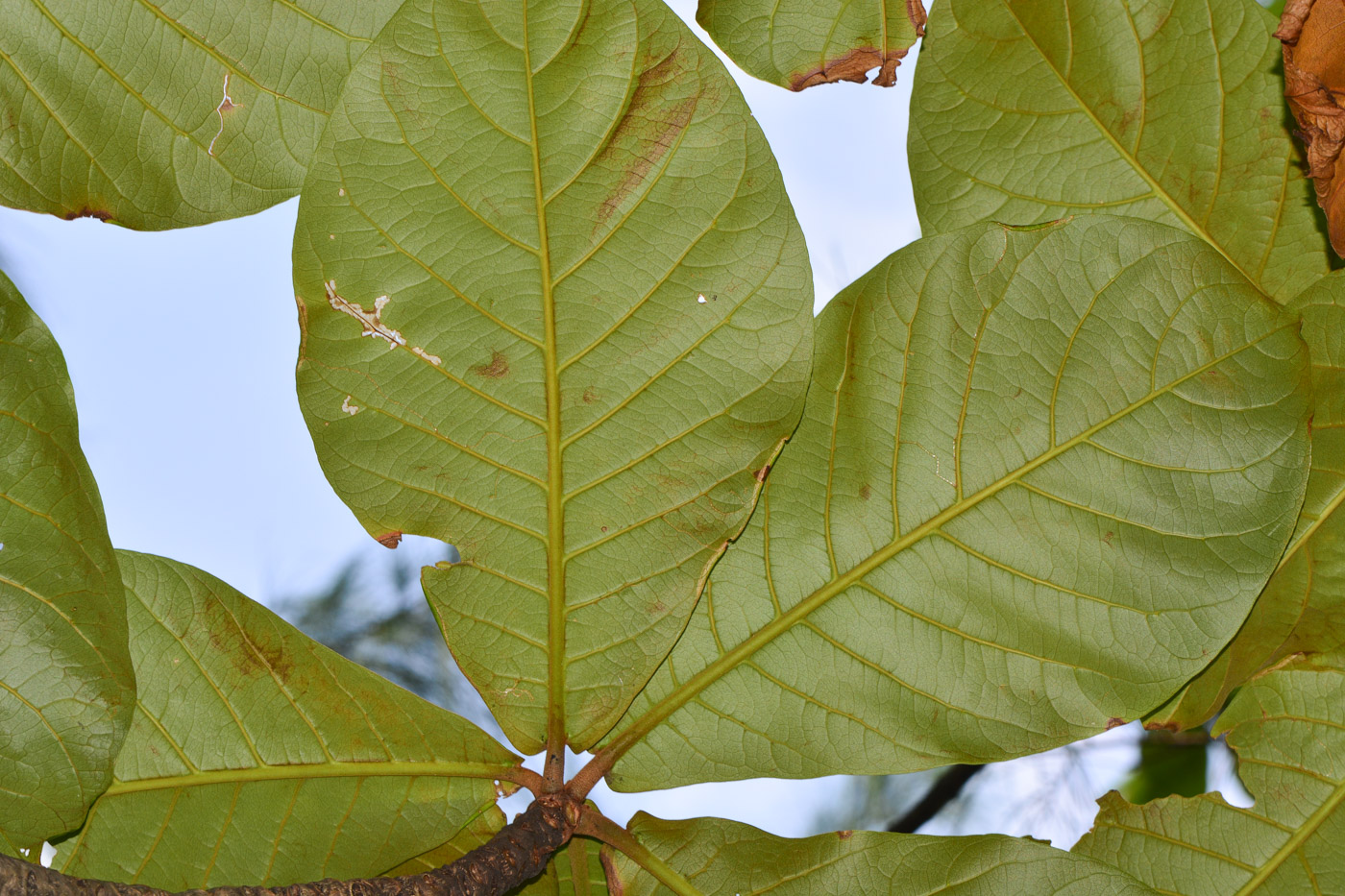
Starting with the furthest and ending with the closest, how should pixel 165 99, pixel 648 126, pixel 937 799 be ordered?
1. pixel 937 799
2. pixel 165 99
3. pixel 648 126

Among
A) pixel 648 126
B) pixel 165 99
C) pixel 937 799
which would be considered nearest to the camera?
pixel 648 126

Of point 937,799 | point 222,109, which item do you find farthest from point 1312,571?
point 222,109

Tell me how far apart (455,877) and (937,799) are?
885mm

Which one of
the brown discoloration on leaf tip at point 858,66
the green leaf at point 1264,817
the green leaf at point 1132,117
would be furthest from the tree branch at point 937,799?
the brown discoloration on leaf tip at point 858,66

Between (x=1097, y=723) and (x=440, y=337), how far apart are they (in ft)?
1.66

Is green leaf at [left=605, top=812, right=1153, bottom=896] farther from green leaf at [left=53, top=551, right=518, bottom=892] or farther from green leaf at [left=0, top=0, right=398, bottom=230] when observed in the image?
green leaf at [left=0, top=0, right=398, bottom=230]

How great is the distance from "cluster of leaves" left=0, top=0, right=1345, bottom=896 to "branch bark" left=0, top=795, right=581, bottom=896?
0.10ft

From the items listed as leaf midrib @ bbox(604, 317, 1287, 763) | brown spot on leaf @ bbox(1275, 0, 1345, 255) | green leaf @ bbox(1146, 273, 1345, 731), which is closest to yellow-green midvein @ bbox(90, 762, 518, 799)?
leaf midrib @ bbox(604, 317, 1287, 763)

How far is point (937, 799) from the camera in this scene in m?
1.31

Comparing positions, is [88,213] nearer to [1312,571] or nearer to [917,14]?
[917,14]

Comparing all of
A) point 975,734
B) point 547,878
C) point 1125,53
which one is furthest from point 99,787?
point 1125,53

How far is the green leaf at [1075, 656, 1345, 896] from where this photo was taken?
708mm

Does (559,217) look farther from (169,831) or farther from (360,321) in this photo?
(169,831)

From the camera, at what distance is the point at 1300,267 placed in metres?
0.74
